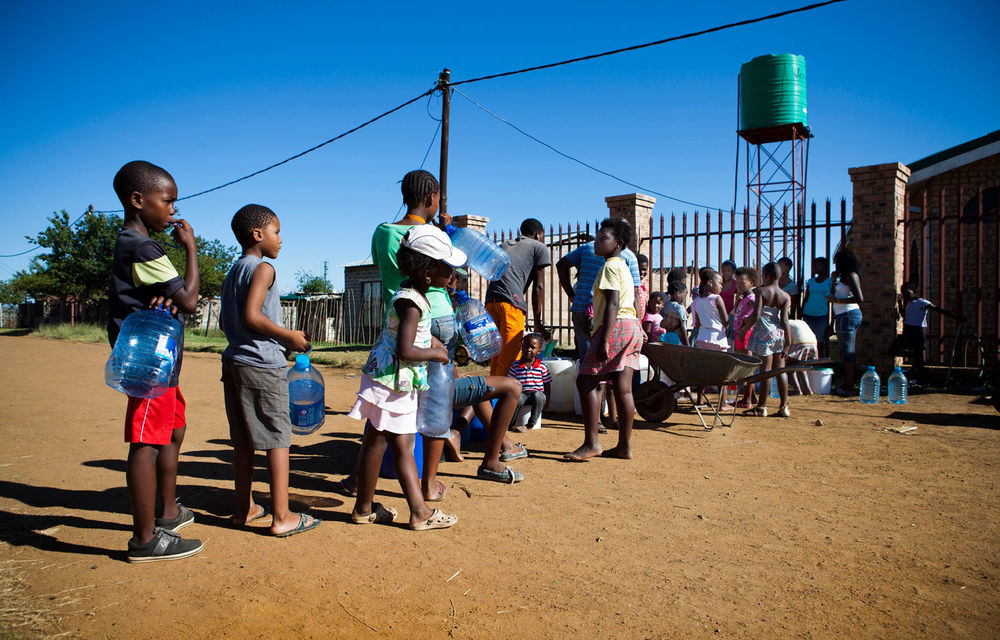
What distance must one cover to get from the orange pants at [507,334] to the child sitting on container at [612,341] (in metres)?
0.59

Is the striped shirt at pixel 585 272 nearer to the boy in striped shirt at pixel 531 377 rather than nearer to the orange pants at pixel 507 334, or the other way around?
the boy in striped shirt at pixel 531 377

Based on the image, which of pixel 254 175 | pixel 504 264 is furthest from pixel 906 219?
pixel 254 175

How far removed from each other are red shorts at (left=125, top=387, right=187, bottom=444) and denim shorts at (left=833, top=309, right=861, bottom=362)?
8.64 metres

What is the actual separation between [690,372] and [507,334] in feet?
6.95

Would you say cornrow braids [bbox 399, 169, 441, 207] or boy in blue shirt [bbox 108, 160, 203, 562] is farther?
cornrow braids [bbox 399, 169, 441, 207]

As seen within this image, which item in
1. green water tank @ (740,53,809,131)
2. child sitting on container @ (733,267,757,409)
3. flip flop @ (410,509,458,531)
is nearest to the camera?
flip flop @ (410,509,458,531)

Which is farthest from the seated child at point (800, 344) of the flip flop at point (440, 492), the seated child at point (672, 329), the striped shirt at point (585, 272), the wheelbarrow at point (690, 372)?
the flip flop at point (440, 492)

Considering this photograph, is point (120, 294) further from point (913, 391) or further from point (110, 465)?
point (913, 391)

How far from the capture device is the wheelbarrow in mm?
5980

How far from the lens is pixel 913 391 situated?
909 centimetres

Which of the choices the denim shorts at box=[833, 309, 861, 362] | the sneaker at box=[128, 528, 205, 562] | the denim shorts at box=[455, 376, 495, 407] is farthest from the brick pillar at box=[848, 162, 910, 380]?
the sneaker at box=[128, 528, 205, 562]

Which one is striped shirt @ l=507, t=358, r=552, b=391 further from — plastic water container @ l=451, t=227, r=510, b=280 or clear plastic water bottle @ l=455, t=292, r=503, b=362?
clear plastic water bottle @ l=455, t=292, r=503, b=362

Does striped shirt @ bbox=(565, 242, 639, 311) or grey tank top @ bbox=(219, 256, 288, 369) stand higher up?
striped shirt @ bbox=(565, 242, 639, 311)

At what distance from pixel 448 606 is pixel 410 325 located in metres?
1.39
